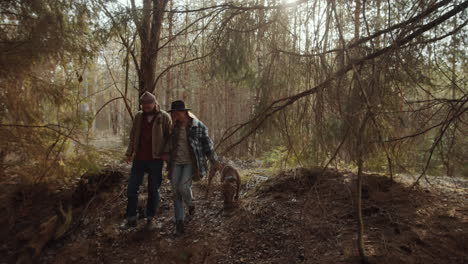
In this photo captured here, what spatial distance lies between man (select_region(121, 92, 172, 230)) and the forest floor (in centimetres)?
65

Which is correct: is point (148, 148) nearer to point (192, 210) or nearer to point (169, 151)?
point (169, 151)

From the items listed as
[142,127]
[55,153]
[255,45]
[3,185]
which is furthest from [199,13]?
[3,185]

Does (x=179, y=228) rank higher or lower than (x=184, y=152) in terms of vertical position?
lower

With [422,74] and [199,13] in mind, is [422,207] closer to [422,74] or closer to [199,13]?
[422,74]

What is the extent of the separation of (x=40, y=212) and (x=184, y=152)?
3385 mm

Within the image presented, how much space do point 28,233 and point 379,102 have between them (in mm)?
5839

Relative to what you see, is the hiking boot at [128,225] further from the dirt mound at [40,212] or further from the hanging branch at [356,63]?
the hanging branch at [356,63]

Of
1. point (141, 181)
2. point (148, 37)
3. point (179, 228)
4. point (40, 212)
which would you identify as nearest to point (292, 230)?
point (179, 228)

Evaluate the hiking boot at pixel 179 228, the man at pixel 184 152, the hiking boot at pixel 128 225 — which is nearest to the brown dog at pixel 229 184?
the man at pixel 184 152

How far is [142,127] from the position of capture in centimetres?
480

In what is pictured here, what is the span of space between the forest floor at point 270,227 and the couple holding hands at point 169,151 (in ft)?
1.59

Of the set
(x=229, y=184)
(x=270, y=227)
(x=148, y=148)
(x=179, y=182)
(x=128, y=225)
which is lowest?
(x=128, y=225)

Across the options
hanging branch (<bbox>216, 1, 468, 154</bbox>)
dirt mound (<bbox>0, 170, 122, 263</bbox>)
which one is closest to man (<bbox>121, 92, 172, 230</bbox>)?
dirt mound (<bbox>0, 170, 122, 263</bbox>)

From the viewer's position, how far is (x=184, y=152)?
4.54 metres
